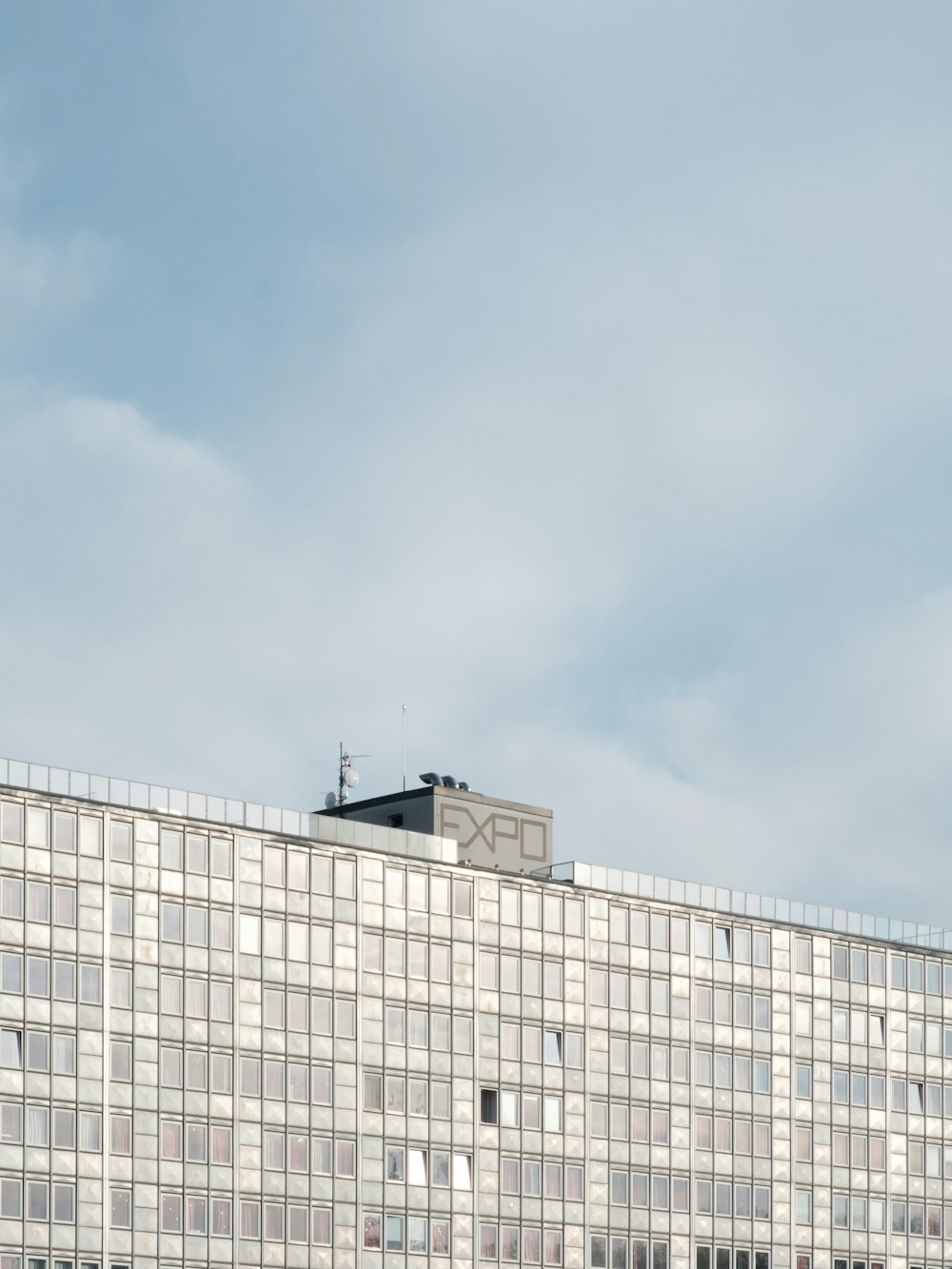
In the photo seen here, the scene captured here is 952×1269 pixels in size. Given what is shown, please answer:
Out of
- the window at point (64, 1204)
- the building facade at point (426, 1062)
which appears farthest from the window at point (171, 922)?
the window at point (64, 1204)

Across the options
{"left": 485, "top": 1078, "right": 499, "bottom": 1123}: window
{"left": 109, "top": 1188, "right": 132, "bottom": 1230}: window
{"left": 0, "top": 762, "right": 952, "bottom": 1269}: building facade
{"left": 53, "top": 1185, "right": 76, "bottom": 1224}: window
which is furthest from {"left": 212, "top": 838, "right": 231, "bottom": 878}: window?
{"left": 485, "top": 1078, "right": 499, "bottom": 1123}: window

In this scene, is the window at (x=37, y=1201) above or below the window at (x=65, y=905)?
below

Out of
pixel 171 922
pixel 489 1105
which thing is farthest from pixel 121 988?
pixel 489 1105

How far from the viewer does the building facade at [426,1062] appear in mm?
91250

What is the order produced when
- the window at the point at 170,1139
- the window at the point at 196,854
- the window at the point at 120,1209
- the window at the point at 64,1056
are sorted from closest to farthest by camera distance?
the window at the point at 64,1056
the window at the point at 120,1209
the window at the point at 170,1139
the window at the point at 196,854

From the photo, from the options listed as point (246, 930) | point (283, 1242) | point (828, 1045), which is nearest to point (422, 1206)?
point (283, 1242)

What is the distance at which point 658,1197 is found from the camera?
110m

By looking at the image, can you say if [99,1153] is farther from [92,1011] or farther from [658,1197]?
[658,1197]

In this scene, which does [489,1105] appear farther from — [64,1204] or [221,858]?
[64,1204]

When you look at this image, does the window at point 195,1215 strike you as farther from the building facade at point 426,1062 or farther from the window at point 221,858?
the window at point 221,858

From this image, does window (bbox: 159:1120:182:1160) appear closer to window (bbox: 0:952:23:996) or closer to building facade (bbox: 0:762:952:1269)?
building facade (bbox: 0:762:952:1269)

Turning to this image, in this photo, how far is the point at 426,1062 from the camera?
102250mm

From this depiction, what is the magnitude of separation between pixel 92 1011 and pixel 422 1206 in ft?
58.7

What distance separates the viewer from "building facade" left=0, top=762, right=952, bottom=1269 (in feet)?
299
